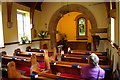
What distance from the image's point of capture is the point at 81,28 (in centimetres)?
1104

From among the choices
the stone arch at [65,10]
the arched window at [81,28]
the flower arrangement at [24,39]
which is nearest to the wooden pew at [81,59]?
the flower arrangement at [24,39]

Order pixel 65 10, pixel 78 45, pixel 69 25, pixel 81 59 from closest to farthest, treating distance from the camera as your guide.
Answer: pixel 81 59 < pixel 65 10 < pixel 78 45 < pixel 69 25

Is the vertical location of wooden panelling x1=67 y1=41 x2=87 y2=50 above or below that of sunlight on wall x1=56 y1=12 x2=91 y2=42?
below

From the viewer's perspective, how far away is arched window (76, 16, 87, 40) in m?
10.9

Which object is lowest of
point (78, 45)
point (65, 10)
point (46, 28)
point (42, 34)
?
point (78, 45)

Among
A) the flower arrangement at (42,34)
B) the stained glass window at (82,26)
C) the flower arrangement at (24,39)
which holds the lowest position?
the flower arrangement at (24,39)

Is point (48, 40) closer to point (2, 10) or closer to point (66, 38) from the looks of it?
point (66, 38)

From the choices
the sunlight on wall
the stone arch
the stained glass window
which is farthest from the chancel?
the sunlight on wall

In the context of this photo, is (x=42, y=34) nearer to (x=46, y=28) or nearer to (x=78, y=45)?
(x=46, y=28)

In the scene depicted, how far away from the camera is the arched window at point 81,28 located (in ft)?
35.8

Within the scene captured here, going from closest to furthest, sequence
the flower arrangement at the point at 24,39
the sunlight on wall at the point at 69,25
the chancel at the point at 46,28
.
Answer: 1. the chancel at the point at 46,28
2. the flower arrangement at the point at 24,39
3. the sunlight on wall at the point at 69,25

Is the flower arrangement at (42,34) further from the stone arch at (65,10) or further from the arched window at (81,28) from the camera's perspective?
the arched window at (81,28)

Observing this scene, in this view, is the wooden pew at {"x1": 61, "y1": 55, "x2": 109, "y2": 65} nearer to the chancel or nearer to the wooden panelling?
the chancel

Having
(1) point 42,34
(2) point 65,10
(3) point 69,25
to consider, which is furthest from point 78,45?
(1) point 42,34
